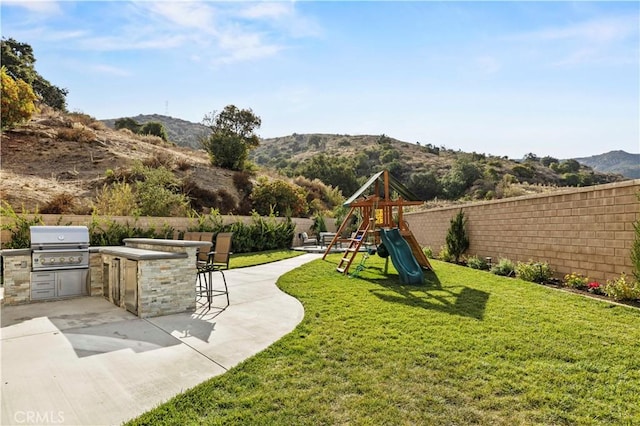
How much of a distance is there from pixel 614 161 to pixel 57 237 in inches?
2749

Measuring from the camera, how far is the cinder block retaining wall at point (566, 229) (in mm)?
5965

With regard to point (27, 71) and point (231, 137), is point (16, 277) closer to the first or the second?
point (231, 137)

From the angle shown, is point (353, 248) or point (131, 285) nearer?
point (131, 285)

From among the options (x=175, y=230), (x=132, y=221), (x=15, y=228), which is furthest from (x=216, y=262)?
(x=175, y=230)

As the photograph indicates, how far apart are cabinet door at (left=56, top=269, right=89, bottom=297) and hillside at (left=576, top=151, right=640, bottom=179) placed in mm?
59546

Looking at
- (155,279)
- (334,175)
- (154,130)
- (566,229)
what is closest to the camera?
(155,279)

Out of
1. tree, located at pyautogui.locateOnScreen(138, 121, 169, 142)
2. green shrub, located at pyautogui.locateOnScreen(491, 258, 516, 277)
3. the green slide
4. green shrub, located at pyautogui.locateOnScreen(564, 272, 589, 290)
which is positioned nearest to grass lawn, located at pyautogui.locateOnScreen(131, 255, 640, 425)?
green shrub, located at pyautogui.locateOnScreen(564, 272, 589, 290)

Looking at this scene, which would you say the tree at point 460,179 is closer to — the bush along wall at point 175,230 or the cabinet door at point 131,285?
the bush along wall at point 175,230

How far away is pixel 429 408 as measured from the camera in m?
2.53

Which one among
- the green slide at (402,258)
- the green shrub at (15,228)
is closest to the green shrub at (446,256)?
the green slide at (402,258)

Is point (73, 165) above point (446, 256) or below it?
above

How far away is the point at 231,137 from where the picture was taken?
81.4ft

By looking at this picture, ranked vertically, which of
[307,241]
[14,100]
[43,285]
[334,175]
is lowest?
[307,241]

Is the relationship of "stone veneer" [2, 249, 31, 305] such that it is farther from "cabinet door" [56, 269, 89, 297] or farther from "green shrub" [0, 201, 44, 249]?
"green shrub" [0, 201, 44, 249]
